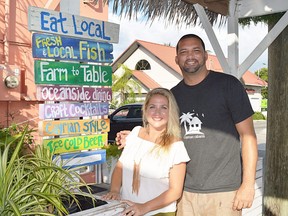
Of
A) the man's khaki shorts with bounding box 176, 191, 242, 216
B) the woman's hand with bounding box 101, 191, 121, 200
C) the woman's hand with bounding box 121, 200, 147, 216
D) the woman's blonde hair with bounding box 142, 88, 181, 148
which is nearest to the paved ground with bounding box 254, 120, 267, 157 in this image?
the man's khaki shorts with bounding box 176, 191, 242, 216

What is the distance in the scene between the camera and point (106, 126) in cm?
541

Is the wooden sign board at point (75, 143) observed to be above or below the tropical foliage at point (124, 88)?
below

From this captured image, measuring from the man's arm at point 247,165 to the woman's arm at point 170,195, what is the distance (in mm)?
486

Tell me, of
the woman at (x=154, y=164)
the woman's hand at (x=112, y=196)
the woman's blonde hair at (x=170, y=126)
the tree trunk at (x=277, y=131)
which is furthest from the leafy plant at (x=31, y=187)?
the tree trunk at (x=277, y=131)

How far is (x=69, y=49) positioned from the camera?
4754mm

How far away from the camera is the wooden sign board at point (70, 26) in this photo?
4281mm

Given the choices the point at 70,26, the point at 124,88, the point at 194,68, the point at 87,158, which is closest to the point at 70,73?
the point at 70,26

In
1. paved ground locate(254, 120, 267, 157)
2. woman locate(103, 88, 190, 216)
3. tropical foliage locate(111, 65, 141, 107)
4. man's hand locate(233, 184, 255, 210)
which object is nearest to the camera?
woman locate(103, 88, 190, 216)

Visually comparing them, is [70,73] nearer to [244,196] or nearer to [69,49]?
[69,49]

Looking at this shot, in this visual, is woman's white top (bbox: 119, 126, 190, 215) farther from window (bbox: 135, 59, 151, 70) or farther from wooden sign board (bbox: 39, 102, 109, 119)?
window (bbox: 135, 59, 151, 70)

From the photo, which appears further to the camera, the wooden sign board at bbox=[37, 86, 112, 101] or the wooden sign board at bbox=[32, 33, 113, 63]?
the wooden sign board at bbox=[37, 86, 112, 101]

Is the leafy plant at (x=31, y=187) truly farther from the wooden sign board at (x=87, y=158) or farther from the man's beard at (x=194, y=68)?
the wooden sign board at (x=87, y=158)

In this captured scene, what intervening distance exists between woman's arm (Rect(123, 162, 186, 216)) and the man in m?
0.37

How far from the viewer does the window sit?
90.6ft
